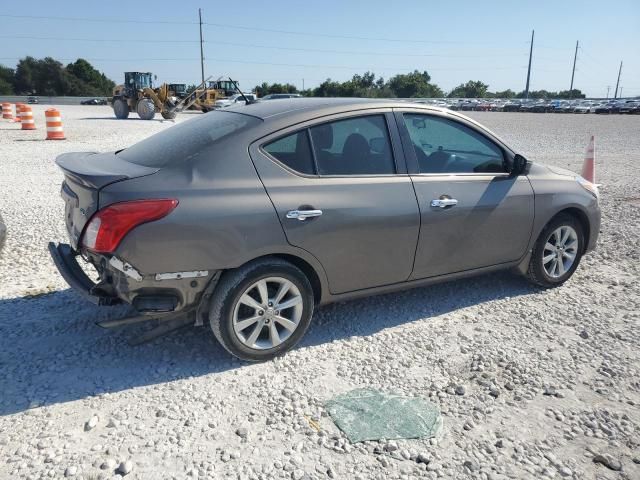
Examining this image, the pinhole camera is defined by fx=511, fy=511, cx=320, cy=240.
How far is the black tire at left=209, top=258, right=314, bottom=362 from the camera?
127 inches

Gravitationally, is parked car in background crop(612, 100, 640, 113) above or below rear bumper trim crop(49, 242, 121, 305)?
above

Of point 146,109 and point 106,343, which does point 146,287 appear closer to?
point 106,343

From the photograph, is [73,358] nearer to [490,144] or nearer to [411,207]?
[411,207]

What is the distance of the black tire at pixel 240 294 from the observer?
3225 millimetres

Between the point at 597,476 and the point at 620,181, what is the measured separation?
9.63 meters

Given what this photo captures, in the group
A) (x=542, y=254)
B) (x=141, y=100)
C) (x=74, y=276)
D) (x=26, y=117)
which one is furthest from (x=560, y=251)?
(x=141, y=100)

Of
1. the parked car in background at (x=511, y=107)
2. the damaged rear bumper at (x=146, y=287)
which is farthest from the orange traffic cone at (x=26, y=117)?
the parked car in background at (x=511, y=107)

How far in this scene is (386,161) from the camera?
3830 millimetres

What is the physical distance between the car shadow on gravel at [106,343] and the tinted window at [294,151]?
51.3 inches

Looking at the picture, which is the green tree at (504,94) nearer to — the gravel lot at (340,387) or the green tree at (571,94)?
the green tree at (571,94)

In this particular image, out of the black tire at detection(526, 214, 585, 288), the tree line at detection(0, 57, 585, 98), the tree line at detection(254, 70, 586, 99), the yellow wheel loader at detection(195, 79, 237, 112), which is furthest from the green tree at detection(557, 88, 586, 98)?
the black tire at detection(526, 214, 585, 288)

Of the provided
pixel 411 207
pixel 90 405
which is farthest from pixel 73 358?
pixel 411 207

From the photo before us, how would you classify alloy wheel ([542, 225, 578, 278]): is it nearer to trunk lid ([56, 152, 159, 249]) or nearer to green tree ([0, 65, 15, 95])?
trunk lid ([56, 152, 159, 249])

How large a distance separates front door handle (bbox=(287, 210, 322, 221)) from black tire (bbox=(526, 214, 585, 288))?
2.36m
